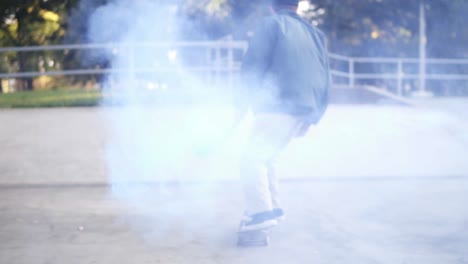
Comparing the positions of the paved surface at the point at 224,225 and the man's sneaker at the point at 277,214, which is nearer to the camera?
the paved surface at the point at 224,225

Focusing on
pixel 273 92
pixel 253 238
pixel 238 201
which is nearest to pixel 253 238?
pixel 253 238

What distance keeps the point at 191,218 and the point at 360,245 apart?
144 centimetres

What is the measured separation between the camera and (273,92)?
4.32 m

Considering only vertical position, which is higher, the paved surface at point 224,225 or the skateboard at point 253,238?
the skateboard at point 253,238

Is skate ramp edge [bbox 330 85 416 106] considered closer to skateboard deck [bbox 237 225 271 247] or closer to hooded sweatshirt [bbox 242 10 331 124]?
hooded sweatshirt [bbox 242 10 331 124]

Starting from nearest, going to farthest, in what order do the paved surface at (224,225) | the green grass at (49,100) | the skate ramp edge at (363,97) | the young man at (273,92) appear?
the paved surface at (224,225), the young man at (273,92), the green grass at (49,100), the skate ramp edge at (363,97)

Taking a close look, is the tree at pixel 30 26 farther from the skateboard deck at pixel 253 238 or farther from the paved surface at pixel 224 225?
the skateboard deck at pixel 253 238

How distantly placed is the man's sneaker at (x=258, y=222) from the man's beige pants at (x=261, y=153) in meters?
0.03

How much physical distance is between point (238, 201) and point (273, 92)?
180cm

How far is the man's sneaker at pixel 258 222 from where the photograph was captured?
4.28 meters

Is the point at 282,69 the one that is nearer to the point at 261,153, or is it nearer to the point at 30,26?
the point at 261,153

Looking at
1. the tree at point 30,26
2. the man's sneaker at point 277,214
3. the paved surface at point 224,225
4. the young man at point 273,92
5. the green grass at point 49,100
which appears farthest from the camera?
the tree at point 30,26

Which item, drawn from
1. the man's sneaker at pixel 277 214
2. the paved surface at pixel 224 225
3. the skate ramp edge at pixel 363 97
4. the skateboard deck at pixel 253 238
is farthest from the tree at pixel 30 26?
the skateboard deck at pixel 253 238

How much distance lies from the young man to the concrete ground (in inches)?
15.1
